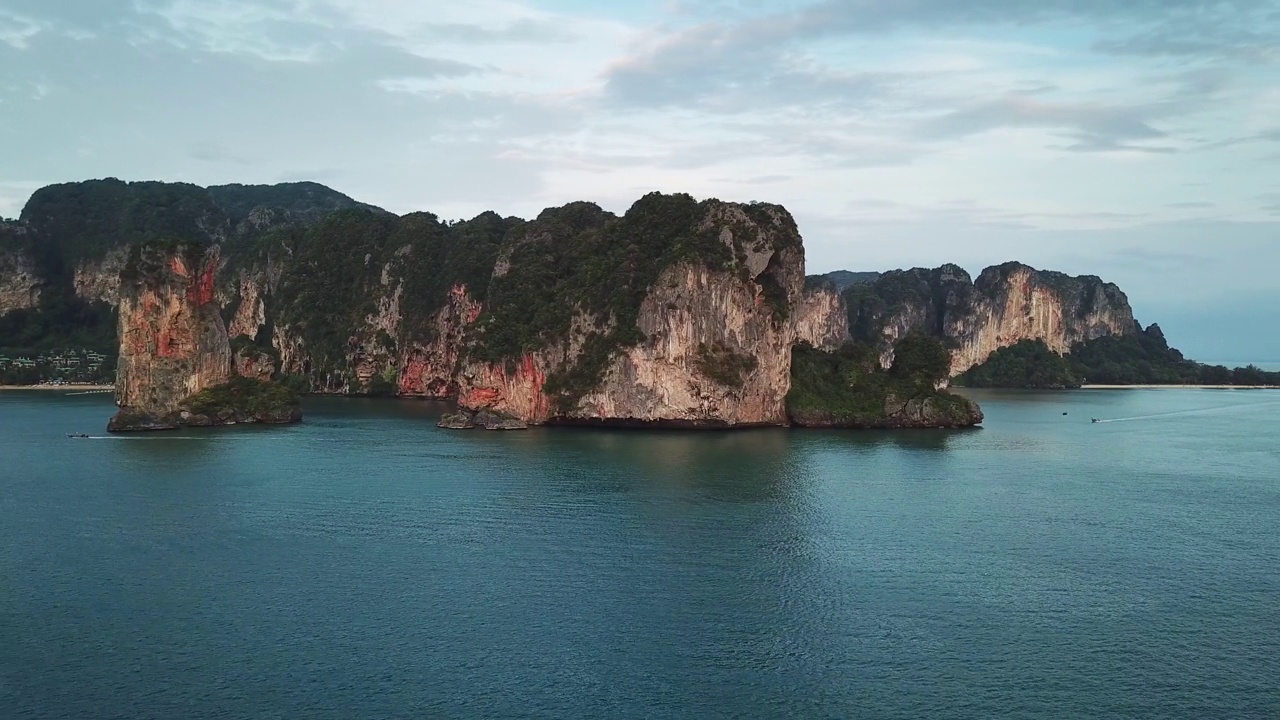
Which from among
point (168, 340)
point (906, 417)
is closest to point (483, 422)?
point (168, 340)

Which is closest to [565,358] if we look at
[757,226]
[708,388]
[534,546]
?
[708,388]

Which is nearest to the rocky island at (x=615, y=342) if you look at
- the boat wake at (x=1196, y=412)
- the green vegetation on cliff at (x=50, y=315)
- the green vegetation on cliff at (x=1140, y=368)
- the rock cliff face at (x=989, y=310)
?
the boat wake at (x=1196, y=412)

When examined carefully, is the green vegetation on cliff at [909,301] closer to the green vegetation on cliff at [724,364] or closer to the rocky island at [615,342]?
the rocky island at [615,342]

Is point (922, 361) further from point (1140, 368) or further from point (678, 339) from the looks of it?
point (1140, 368)

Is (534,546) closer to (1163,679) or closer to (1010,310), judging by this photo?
(1163,679)

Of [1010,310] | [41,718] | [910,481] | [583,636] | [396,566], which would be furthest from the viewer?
[1010,310]

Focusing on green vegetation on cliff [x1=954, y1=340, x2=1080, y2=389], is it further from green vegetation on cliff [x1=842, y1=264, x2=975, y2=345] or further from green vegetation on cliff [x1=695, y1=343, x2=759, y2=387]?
green vegetation on cliff [x1=695, y1=343, x2=759, y2=387]

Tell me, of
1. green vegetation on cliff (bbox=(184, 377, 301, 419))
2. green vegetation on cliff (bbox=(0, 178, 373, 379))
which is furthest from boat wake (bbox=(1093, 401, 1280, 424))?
green vegetation on cliff (bbox=(0, 178, 373, 379))
